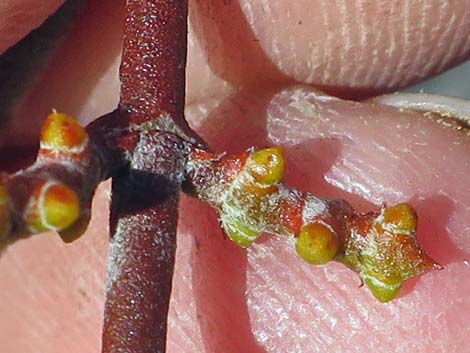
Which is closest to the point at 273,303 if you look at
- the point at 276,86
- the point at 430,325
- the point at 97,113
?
the point at 430,325

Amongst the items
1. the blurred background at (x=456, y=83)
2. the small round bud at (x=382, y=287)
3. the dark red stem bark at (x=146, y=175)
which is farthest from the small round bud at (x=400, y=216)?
the blurred background at (x=456, y=83)

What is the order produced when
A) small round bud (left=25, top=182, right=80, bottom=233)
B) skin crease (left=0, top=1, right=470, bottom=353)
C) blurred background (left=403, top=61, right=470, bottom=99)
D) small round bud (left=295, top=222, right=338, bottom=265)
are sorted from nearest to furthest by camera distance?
1. small round bud (left=25, top=182, right=80, bottom=233)
2. small round bud (left=295, top=222, right=338, bottom=265)
3. skin crease (left=0, top=1, right=470, bottom=353)
4. blurred background (left=403, top=61, right=470, bottom=99)

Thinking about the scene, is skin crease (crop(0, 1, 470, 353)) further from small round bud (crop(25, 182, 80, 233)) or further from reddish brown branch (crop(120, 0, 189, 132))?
small round bud (crop(25, 182, 80, 233))

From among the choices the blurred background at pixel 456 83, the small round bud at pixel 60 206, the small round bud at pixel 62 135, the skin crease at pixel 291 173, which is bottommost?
the blurred background at pixel 456 83

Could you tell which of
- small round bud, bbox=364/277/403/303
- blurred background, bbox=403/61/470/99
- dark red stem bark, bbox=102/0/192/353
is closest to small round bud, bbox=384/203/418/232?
small round bud, bbox=364/277/403/303

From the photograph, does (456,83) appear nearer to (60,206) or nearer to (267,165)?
(267,165)

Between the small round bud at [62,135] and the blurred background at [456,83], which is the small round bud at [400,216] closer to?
the small round bud at [62,135]

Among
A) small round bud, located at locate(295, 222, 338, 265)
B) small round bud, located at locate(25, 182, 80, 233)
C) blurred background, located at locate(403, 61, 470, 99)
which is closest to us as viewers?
small round bud, located at locate(25, 182, 80, 233)
